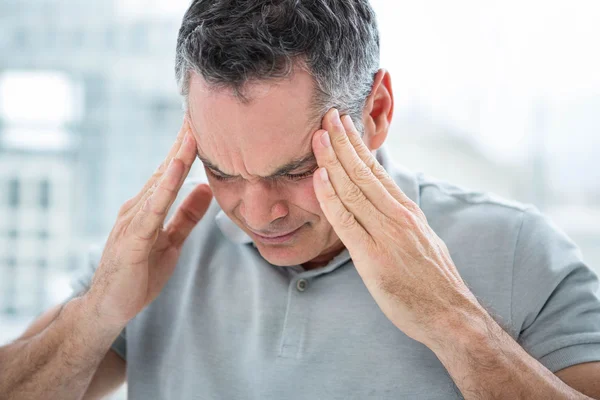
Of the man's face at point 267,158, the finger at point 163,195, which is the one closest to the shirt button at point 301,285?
the man's face at point 267,158

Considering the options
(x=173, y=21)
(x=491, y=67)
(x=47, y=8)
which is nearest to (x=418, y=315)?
(x=491, y=67)

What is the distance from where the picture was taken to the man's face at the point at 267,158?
46.0 inches

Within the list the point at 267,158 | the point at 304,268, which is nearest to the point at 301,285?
the point at 304,268

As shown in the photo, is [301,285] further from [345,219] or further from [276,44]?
[276,44]

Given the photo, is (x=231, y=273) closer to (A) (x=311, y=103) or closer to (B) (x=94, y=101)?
(A) (x=311, y=103)

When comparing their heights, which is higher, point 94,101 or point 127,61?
point 127,61

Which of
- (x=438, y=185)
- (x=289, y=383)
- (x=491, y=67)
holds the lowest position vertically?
(x=289, y=383)

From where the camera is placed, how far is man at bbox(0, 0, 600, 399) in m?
→ 1.18

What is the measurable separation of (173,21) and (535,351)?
1993mm

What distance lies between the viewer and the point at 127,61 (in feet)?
9.12

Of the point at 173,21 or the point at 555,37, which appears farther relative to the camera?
the point at 173,21

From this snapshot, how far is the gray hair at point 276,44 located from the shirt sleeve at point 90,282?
59cm

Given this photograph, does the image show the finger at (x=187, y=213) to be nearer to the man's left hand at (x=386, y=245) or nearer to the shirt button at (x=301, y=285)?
the shirt button at (x=301, y=285)

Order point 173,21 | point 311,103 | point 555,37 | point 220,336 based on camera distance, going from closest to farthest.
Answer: point 311,103, point 220,336, point 555,37, point 173,21
